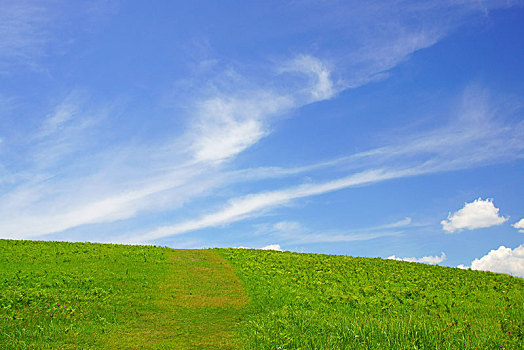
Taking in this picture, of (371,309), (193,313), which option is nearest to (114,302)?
(193,313)

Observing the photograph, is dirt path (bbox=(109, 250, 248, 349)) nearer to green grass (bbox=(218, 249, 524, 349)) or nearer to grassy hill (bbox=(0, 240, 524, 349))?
grassy hill (bbox=(0, 240, 524, 349))

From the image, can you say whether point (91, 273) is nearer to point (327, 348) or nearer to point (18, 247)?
point (18, 247)

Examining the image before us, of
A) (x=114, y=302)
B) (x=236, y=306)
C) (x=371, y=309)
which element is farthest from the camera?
(x=114, y=302)

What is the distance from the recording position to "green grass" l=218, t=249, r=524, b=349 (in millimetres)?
11570

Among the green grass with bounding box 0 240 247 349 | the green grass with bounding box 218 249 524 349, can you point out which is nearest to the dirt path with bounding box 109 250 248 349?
the green grass with bounding box 0 240 247 349

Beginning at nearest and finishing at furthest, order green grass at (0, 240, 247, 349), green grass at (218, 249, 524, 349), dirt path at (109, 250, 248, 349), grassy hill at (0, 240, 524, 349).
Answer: green grass at (218, 249, 524, 349) → grassy hill at (0, 240, 524, 349) → dirt path at (109, 250, 248, 349) → green grass at (0, 240, 247, 349)

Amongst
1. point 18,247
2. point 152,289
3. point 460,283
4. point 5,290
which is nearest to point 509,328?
point 460,283

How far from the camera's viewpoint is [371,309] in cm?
1703

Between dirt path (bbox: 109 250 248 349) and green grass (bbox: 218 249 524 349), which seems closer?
green grass (bbox: 218 249 524 349)

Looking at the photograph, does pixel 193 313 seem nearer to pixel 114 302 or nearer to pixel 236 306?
pixel 236 306

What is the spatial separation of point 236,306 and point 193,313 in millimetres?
2264

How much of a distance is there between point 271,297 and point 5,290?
44.5 ft

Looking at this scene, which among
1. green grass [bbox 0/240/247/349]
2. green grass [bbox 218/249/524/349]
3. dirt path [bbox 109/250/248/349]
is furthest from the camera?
green grass [bbox 0/240/247/349]

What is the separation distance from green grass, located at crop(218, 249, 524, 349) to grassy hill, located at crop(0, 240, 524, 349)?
2.3 inches
